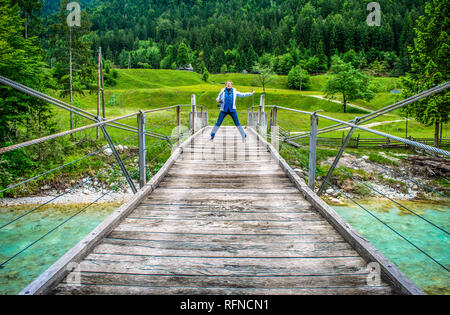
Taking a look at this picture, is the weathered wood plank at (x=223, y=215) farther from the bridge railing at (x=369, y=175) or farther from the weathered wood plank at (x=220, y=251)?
the weathered wood plank at (x=220, y=251)

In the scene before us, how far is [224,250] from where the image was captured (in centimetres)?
264

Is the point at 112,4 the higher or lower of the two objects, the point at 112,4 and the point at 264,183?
the higher

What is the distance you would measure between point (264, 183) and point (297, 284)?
2624 millimetres

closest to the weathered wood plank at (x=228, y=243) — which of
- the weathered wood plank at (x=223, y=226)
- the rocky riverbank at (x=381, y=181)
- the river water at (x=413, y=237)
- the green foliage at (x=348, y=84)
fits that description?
the weathered wood plank at (x=223, y=226)

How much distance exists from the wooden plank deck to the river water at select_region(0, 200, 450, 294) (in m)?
7.80

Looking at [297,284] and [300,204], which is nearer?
[297,284]

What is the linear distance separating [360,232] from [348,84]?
33.5 meters

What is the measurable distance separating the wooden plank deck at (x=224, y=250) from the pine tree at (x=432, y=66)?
22.5 metres

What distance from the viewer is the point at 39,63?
16.4m

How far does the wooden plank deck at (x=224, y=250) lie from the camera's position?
212 cm

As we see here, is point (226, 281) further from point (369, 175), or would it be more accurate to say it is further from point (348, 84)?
point (348, 84)

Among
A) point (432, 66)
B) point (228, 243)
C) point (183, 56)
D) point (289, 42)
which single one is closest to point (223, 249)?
point (228, 243)
